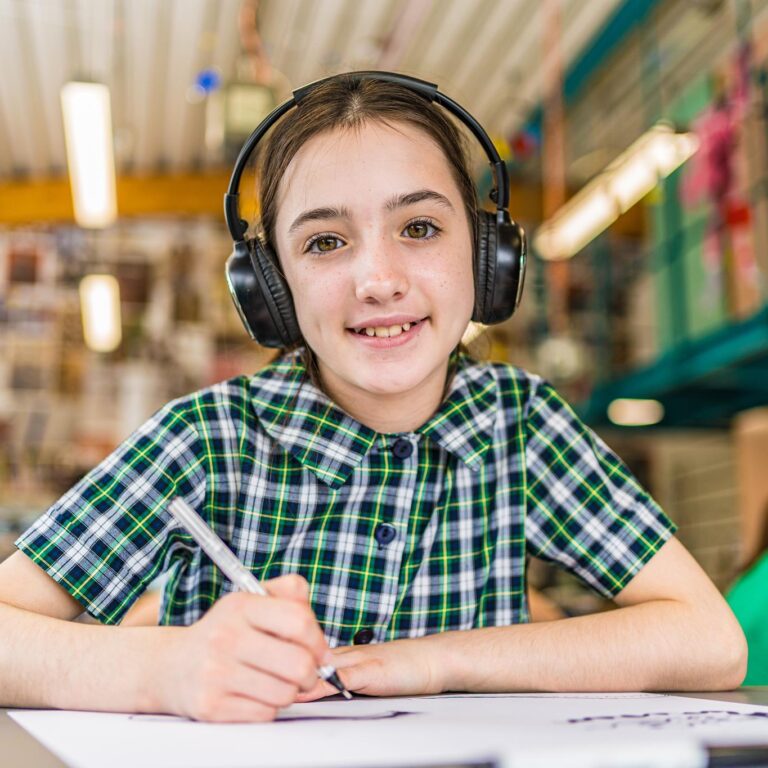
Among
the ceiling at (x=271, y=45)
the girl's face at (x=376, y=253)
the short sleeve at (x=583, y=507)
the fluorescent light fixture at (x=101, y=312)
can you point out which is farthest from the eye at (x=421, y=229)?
the fluorescent light fixture at (x=101, y=312)

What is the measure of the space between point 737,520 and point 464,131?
568 cm

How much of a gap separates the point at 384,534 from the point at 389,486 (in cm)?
5

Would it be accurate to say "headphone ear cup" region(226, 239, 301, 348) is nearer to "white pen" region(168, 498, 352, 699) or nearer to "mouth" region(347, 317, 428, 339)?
"mouth" region(347, 317, 428, 339)

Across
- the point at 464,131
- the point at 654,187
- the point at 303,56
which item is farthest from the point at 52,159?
the point at 464,131

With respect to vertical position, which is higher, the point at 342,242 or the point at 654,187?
the point at 654,187

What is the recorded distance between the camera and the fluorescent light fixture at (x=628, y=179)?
4785 mm

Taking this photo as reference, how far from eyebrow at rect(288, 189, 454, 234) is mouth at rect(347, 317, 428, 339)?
0.39 ft

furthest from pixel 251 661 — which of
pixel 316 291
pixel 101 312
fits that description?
pixel 101 312

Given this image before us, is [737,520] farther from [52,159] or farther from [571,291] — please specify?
[52,159]

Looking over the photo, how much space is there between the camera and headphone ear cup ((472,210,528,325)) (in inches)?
44.0

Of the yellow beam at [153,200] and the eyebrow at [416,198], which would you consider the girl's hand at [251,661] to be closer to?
the eyebrow at [416,198]

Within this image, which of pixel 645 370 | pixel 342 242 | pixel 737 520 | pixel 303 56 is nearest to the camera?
pixel 342 242

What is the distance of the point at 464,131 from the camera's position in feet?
4.04

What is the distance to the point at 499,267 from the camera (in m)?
1.12
